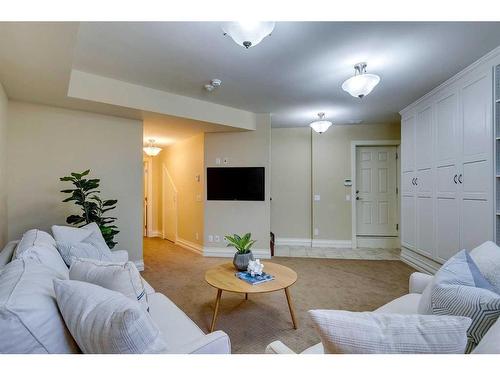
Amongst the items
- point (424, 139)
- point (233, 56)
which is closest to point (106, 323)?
point (233, 56)

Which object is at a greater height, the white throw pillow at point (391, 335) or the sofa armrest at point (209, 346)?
the white throw pillow at point (391, 335)

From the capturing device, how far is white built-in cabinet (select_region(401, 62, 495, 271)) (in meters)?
2.50

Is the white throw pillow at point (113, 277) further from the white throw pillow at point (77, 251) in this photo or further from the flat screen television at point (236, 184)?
the flat screen television at point (236, 184)

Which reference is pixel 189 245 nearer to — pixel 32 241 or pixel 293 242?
pixel 293 242

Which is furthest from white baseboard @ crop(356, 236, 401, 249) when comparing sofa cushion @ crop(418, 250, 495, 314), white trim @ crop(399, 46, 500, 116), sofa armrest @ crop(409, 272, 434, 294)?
sofa cushion @ crop(418, 250, 495, 314)

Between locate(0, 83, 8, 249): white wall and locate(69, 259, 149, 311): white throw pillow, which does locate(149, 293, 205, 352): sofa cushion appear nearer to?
locate(69, 259, 149, 311): white throw pillow

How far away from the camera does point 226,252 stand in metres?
4.32

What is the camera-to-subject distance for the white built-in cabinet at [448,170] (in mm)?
2498

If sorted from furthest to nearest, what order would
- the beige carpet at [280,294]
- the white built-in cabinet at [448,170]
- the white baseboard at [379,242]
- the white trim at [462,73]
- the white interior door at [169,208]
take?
the white interior door at [169,208]
the white baseboard at [379,242]
the white built-in cabinet at [448,170]
the white trim at [462,73]
the beige carpet at [280,294]

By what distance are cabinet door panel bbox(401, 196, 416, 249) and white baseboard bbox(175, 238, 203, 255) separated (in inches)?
136

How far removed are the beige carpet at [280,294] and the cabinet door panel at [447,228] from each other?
1.96 ft

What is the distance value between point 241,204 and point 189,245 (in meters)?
1.42

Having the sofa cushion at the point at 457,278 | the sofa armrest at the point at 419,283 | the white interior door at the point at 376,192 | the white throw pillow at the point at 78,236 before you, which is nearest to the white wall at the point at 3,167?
the white throw pillow at the point at 78,236
